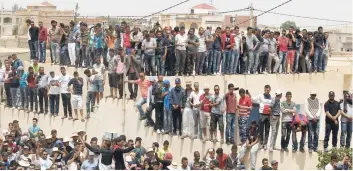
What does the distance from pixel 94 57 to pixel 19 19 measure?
1495 inches

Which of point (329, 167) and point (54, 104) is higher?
point (54, 104)

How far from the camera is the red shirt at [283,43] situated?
91.2ft

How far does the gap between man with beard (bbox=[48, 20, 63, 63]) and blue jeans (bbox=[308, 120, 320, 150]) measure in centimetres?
899

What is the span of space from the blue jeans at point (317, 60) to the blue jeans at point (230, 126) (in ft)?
20.1

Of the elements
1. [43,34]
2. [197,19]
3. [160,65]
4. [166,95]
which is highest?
[197,19]

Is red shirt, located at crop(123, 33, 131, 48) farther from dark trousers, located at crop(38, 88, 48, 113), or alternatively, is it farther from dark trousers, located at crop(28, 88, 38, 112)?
dark trousers, located at crop(28, 88, 38, 112)

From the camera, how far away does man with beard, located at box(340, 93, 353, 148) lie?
22203 millimetres

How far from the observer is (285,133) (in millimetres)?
22203

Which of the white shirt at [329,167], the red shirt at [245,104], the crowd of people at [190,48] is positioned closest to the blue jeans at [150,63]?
the crowd of people at [190,48]

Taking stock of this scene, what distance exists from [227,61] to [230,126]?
4848 mm

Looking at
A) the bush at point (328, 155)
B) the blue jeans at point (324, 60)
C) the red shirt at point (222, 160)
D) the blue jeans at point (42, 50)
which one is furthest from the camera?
the blue jeans at point (42, 50)

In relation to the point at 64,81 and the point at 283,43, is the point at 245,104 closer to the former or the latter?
the point at 283,43

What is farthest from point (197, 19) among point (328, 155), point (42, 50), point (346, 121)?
point (328, 155)

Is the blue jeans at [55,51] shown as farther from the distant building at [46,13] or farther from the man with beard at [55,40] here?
the distant building at [46,13]
